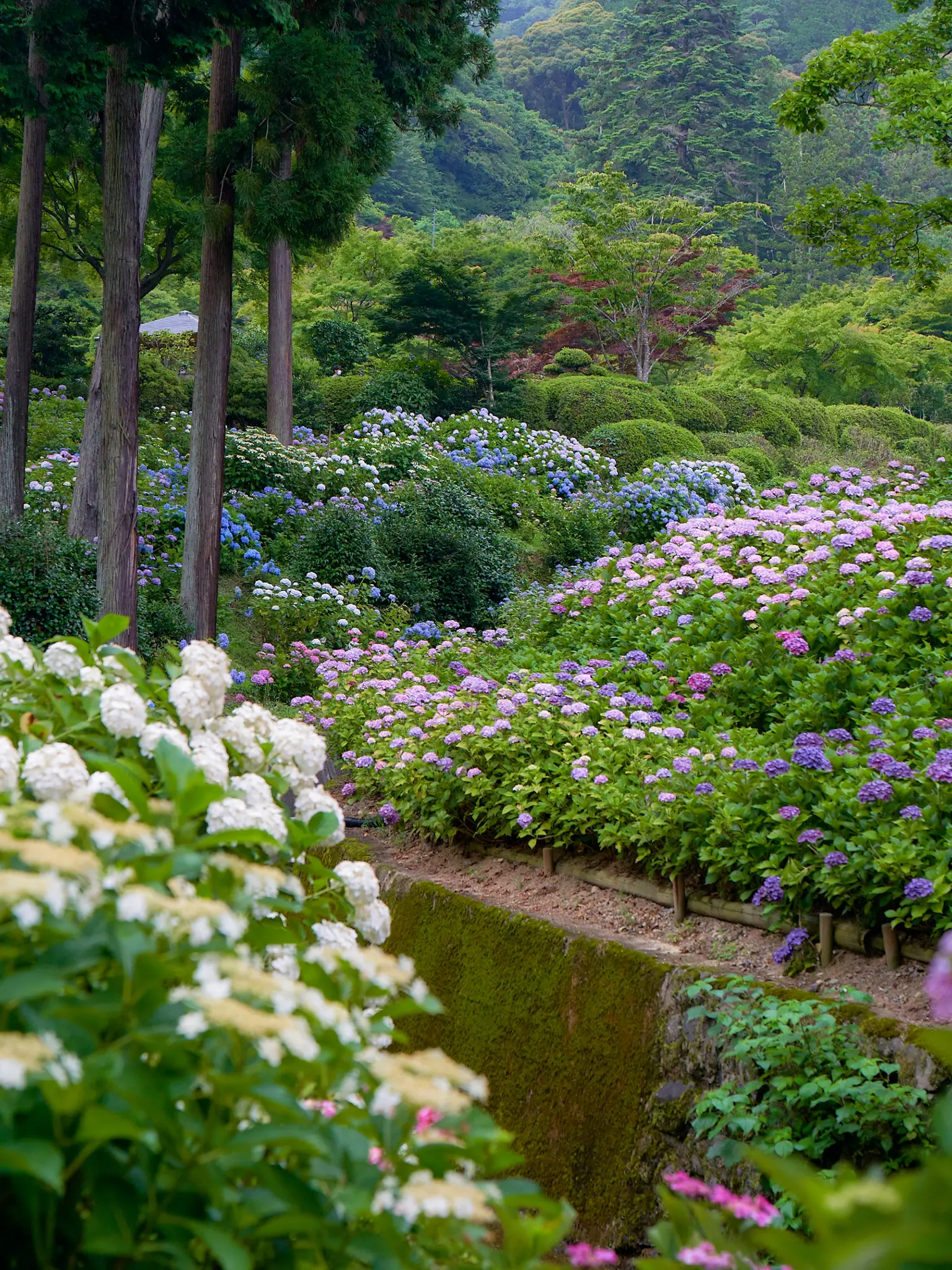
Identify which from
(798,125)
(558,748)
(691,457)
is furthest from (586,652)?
(691,457)

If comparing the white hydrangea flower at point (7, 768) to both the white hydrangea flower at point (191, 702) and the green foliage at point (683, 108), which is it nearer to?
the white hydrangea flower at point (191, 702)

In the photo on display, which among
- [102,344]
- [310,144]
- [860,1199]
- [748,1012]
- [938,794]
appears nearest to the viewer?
[860,1199]

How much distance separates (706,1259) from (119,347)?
7.14 m

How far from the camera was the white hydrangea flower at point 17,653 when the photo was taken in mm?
2137

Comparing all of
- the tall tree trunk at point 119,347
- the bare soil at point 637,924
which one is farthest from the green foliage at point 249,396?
the bare soil at point 637,924

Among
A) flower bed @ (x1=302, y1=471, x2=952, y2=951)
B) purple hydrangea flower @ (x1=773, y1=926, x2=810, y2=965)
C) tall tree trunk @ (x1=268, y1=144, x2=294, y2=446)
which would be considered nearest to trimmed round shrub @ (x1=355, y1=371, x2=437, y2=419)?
tall tree trunk @ (x1=268, y1=144, x2=294, y2=446)

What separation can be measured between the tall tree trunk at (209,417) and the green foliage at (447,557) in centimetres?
175

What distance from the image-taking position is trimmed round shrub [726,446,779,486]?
16594 millimetres

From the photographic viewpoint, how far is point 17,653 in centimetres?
215

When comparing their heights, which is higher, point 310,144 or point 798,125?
point 798,125

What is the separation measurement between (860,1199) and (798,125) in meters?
11.4

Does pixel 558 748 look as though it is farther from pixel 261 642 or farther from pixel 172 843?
pixel 261 642

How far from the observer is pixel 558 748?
4.71 meters

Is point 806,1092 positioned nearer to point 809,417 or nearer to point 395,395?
point 395,395
